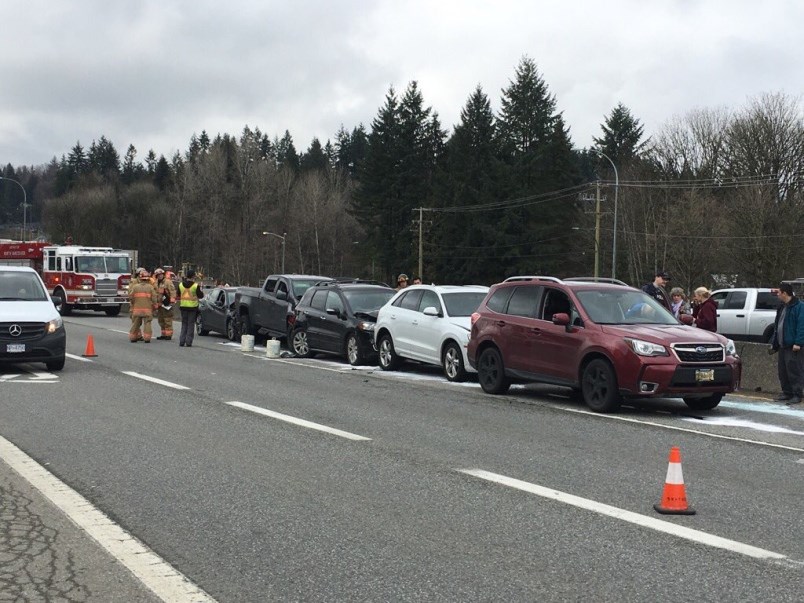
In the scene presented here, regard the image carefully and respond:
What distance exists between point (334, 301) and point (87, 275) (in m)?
A: 21.2

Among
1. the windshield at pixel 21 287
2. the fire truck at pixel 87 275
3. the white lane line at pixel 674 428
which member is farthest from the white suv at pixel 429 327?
the fire truck at pixel 87 275

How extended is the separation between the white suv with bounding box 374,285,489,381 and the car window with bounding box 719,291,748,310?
1152cm

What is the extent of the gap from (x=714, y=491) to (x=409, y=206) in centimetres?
7063

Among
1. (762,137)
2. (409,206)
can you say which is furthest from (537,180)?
(762,137)

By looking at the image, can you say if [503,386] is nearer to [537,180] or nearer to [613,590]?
[613,590]

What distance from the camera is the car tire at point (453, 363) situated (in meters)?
16.0

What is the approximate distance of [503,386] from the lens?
1416 centimetres

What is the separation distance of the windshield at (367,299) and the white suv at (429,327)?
1.49m

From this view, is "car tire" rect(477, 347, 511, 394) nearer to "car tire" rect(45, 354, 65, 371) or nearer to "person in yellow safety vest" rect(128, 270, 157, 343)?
"car tire" rect(45, 354, 65, 371)

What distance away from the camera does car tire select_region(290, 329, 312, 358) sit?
21.0m

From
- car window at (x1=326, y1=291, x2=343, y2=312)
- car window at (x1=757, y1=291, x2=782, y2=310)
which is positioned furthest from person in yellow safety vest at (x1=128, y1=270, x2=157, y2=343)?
car window at (x1=757, y1=291, x2=782, y2=310)

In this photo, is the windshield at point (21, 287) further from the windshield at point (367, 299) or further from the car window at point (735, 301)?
the car window at point (735, 301)

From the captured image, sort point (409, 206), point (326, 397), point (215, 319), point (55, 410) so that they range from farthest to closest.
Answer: point (409, 206) < point (215, 319) < point (326, 397) < point (55, 410)

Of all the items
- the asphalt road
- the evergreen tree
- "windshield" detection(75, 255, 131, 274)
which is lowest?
the asphalt road
